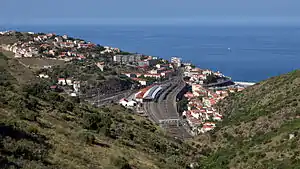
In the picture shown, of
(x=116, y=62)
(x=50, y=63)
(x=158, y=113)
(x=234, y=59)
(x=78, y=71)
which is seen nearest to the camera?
(x=158, y=113)

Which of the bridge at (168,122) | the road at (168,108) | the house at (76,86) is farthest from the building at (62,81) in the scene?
the bridge at (168,122)

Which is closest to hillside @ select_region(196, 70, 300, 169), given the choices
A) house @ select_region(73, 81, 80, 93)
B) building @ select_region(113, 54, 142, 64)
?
house @ select_region(73, 81, 80, 93)

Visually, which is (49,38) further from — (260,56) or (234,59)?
(260,56)

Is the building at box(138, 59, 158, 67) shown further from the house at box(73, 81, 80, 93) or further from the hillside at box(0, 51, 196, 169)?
the hillside at box(0, 51, 196, 169)

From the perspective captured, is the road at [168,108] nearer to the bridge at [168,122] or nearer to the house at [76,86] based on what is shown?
the bridge at [168,122]

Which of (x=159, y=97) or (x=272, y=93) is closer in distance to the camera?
(x=272, y=93)

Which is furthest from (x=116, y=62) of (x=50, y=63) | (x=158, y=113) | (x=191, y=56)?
(x=191, y=56)

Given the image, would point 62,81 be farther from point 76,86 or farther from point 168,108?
point 168,108

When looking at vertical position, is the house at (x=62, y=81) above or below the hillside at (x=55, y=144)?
above
